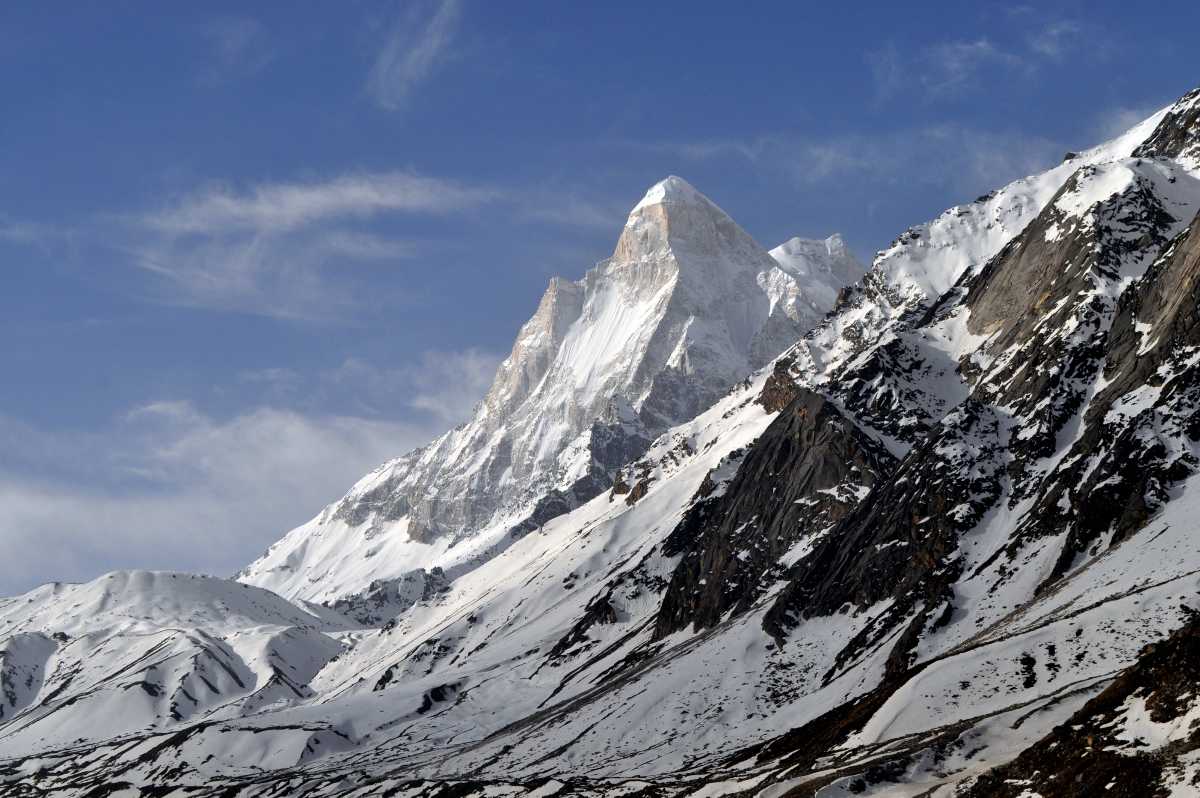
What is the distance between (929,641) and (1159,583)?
30807 millimetres

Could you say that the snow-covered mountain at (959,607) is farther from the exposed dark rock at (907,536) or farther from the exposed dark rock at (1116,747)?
the exposed dark rock at (907,536)

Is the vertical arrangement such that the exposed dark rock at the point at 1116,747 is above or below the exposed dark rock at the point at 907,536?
below

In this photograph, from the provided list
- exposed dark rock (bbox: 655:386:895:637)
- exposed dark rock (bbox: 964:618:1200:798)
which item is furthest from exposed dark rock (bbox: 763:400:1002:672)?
exposed dark rock (bbox: 964:618:1200:798)

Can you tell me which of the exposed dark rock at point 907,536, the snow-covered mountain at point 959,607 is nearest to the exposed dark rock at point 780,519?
the snow-covered mountain at point 959,607

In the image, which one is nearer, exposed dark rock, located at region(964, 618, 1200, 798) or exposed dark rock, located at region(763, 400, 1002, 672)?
exposed dark rock, located at region(964, 618, 1200, 798)

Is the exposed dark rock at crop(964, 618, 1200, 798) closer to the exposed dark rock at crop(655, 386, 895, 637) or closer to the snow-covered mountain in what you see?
the snow-covered mountain

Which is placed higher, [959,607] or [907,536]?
[907,536]

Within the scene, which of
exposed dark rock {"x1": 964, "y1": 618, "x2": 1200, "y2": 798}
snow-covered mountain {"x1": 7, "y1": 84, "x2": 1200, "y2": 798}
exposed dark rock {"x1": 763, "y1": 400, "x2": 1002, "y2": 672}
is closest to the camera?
exposed dark rock {"x1": 964, "y1": 618, "x2": 1200, "y2": 798}

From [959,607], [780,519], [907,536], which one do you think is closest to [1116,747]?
[959,607]

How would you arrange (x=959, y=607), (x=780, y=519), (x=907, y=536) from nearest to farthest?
(x=959, y=607) < (x=907, y=536) < (x=780, y=519)

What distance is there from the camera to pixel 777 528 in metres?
188

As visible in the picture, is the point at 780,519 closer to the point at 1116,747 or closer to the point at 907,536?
the point at 907,536

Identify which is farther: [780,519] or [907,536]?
[780,519]

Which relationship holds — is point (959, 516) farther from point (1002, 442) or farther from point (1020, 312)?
point (1020, 312)
